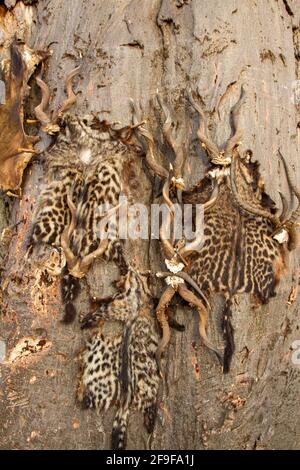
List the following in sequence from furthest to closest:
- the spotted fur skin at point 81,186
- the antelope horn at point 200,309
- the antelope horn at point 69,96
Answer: the antelope horn at point 69,96
the spotted fur skin at point 81,186
the antelope horn at point 200,309

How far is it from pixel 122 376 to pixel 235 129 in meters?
1.21

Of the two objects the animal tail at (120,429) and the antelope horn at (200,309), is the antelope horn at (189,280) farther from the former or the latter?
the animal tail at (120,429)

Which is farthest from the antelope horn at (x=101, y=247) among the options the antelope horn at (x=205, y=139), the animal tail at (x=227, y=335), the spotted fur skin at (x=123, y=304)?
the animal tail at (x=227, y=335)

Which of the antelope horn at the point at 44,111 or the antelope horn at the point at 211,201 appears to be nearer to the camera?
the antelope horn at the point at 211,201

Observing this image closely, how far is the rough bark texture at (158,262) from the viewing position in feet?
8.23

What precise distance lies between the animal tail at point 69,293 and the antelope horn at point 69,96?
2.45ft

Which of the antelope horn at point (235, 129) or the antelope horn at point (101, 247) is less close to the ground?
the antelope horn at point (235, 129)

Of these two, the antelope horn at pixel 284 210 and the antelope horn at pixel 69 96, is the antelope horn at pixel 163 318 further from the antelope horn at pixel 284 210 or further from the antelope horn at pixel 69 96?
the antelope horn at pixel 69 96

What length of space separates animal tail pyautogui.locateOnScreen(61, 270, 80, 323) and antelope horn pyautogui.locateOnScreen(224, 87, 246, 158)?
2.91 feet

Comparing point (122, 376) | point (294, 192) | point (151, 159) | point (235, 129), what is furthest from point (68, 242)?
point (294, 192)

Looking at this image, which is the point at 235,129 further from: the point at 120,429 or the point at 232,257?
the point at 120,429

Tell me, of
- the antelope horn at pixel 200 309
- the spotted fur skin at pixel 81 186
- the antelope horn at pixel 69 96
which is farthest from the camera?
the antelope horn at pixel 69 96

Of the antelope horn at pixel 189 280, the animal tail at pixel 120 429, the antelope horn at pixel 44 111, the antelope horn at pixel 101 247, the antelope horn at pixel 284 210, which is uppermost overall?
the antelope horn at pixel 44 111

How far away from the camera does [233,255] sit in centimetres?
249
